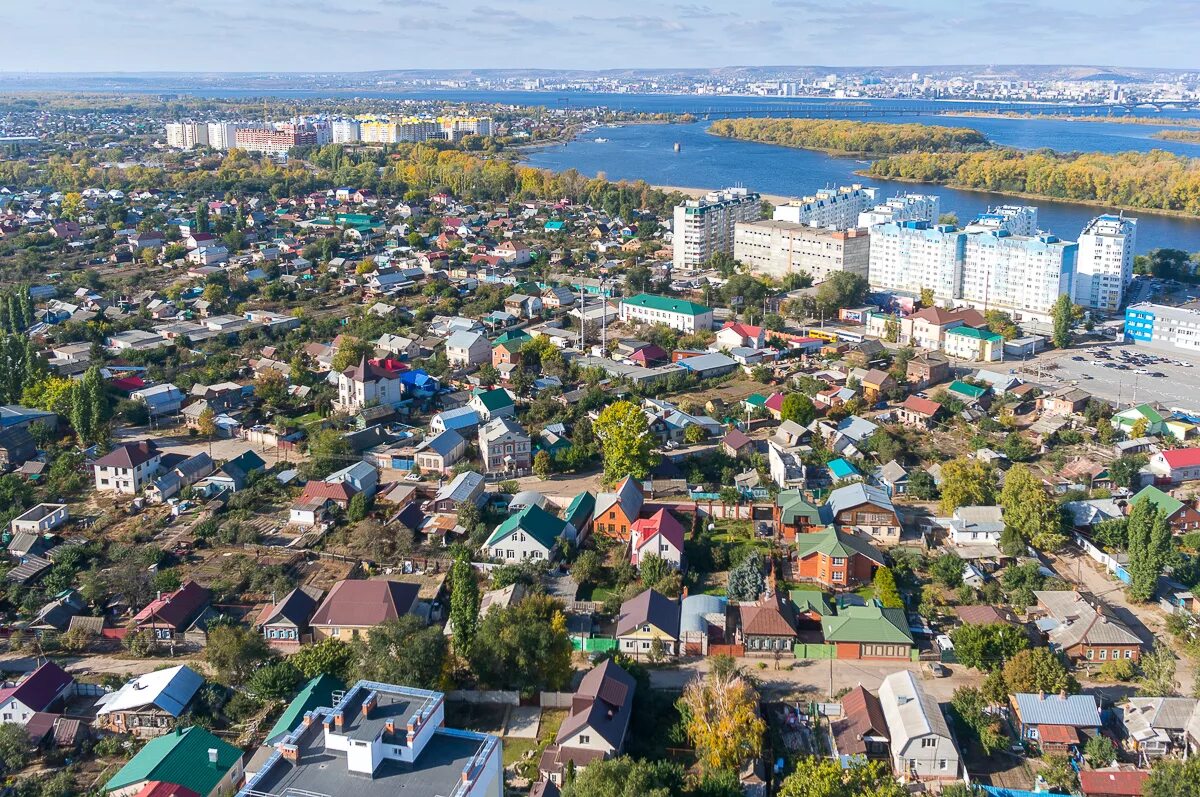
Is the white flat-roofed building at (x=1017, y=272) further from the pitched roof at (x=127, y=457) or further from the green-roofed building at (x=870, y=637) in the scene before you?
the pitched roof at (x=127, y=457)

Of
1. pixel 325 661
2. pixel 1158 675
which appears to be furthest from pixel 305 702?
pixel 1158 675

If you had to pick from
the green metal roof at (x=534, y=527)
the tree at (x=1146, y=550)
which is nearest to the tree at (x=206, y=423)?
the green metal roof at (x=534, y=527)

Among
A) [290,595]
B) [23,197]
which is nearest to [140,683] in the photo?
[290,595]

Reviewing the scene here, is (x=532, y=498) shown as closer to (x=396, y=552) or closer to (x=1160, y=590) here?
(x=396, y=552)

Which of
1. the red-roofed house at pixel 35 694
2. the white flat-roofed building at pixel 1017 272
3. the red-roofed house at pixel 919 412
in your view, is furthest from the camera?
the white flat-roofed building at pixel 1017 272

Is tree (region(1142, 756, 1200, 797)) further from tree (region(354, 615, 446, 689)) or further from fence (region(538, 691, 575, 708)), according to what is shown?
tree (region(354, 615, 446, 689))

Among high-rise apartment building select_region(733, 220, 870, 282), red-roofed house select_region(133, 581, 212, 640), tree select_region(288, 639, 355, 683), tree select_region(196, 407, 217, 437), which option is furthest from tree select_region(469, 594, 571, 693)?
high-rise apartment building select_region(733, 220, 870, 282)
